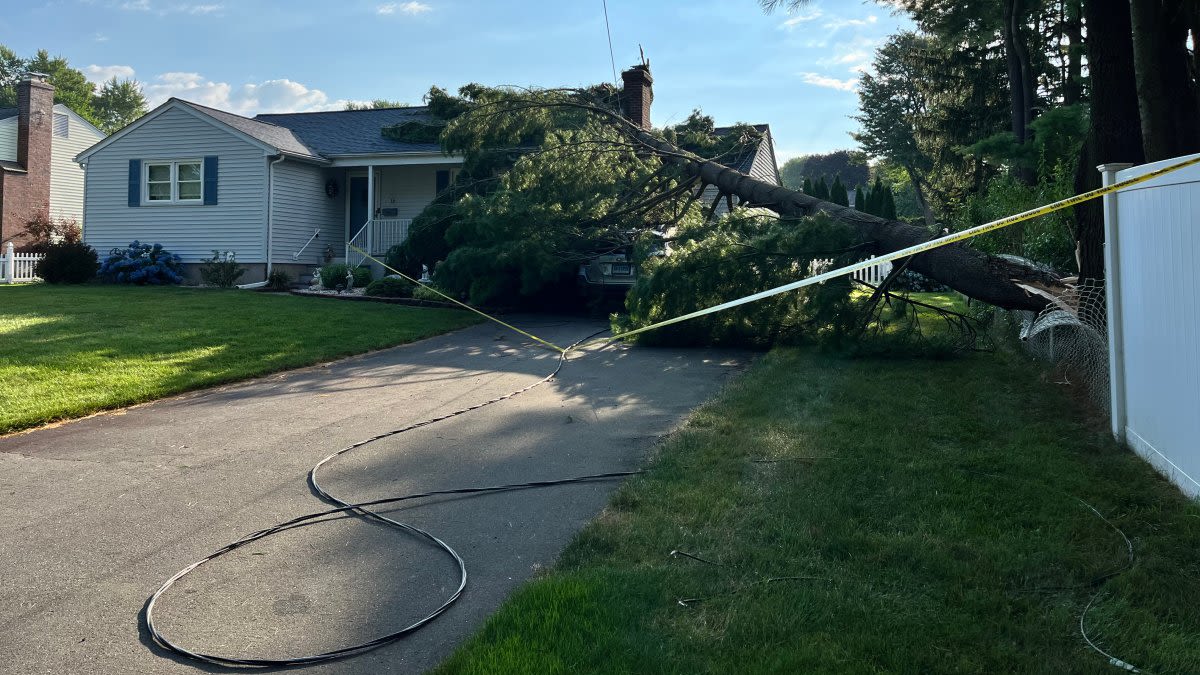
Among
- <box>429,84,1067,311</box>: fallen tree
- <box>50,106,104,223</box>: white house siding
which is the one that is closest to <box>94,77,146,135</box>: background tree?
<box>50,106,104,223</box>: white house siding

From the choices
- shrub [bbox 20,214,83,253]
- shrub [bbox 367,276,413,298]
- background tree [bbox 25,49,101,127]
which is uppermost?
background tree [bbox 25,49,101,127]

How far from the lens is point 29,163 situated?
31.7 m

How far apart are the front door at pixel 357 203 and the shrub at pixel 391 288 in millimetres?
7741

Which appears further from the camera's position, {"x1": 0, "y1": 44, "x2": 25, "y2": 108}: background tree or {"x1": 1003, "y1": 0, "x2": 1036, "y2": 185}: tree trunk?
{"x1": 0, "y1": 44, "x2": 25, "y2": 108}: background tree

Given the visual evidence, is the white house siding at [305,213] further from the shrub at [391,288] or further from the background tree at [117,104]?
the background tree at [117,104]

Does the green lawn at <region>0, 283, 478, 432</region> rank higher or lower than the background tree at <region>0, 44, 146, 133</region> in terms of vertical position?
lower

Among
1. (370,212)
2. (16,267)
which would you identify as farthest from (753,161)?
(16,267)

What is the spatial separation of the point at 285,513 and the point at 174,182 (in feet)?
71.8

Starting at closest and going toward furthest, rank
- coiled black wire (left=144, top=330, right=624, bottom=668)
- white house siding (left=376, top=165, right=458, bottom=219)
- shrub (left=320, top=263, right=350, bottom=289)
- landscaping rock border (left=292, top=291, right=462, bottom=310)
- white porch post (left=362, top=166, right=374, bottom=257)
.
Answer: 1. coiled black wire (left=144, top=330, right=624, bottom=668)
2. landscaping rock border (left=292, top=291, right=462, bottom=310)
3. shrub (left=320, top=263, right=350, bottom=289)
4. white porch post (left=362, top=166, right=374, bottom=257)
5. white house siding (left=376, top=165, right=458, bottom=219)

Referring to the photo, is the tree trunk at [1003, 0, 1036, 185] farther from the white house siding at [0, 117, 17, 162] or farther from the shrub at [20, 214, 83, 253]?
the white house siding at [0, 117, 17, 162]

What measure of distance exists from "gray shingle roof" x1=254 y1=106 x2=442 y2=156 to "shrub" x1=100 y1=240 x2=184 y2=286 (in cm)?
501

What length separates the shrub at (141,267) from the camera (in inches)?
870

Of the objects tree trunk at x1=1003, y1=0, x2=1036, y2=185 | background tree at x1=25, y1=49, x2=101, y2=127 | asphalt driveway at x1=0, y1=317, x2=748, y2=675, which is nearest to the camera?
asphalt driveway at x1=0, y1=317, x2=748, y2=675

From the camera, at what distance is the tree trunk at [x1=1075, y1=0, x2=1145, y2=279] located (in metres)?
8.48
